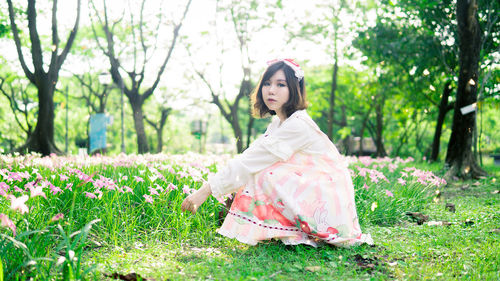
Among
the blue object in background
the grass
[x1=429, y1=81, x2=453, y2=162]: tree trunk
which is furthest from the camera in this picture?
the blue object in background

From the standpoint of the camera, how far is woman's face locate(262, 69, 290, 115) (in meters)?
3.06

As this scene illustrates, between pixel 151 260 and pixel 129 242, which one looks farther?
pixel 129 242

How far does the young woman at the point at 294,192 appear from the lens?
2.81 metres

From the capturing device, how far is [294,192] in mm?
2887

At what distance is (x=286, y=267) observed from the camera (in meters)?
2.46

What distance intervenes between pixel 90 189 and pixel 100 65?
21.3 m

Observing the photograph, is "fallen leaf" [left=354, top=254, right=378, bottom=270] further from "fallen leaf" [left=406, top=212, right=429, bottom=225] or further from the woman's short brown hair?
"fallen leaf" [left=406, top=212, right=429, bottom=225]

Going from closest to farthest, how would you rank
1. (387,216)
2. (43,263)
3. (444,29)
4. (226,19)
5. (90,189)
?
(43,263) → (90,189) → (387,216) → (444,29) → (226,19)

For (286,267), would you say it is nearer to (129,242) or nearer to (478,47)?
(129,242)

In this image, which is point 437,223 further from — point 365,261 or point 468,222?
point 365,261

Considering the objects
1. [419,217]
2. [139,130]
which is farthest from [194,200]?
[139,130]

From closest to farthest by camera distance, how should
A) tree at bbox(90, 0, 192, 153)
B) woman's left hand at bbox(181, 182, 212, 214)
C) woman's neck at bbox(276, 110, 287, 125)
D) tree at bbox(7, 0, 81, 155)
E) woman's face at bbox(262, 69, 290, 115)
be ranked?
woman's left hand at bbox(181, 182, 212, 214) < woman's face at bbox(262, 69, 290, 115) < woman's neck at bbox(276, 110, 287, 125) < tree at bbox(7, 0, 81, 155) < tree at bbox(90, 0, 192, 153)

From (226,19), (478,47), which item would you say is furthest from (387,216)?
(226,19)

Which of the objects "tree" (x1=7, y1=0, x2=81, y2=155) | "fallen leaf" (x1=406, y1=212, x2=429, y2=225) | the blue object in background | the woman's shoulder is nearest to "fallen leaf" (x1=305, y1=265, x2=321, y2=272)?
the woman's shoulder
